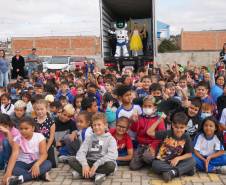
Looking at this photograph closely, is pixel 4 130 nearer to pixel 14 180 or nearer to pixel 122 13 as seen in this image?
pixel 14 180

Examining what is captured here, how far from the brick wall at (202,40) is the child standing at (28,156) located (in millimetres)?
30899

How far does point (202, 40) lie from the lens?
1420 inches

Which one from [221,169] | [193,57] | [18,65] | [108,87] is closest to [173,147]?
[221,169]

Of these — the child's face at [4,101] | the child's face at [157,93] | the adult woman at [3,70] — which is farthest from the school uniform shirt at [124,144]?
the adult woman at [3,70]

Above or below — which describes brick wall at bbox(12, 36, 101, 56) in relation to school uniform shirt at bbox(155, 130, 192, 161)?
above

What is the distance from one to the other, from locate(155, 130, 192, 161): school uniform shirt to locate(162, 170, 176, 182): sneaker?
0.78ft

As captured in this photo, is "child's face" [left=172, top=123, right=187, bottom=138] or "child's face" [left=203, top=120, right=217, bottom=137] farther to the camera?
"child's face" [left=203, top=120, right=217, bottom=137]

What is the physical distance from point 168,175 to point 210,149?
79 centimetres

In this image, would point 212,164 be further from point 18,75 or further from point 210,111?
point 18,75

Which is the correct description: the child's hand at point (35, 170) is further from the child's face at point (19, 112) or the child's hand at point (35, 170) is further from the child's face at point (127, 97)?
the child's face at point (19, 112)

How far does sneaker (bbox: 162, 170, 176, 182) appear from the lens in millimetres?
4770

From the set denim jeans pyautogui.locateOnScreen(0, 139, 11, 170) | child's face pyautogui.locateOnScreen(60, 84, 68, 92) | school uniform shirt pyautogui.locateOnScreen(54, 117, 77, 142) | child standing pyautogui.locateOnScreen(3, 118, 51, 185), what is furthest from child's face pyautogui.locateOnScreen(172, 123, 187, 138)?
child's face pyautogui.locateOnScreen(60, 84, 68, 92)

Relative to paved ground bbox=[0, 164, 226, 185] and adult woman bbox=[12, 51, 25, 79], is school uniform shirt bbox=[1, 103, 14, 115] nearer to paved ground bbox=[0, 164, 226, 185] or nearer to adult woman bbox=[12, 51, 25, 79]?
paved ground bbox=[0, 164, 226, 185]

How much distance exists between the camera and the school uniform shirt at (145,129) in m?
5.41
